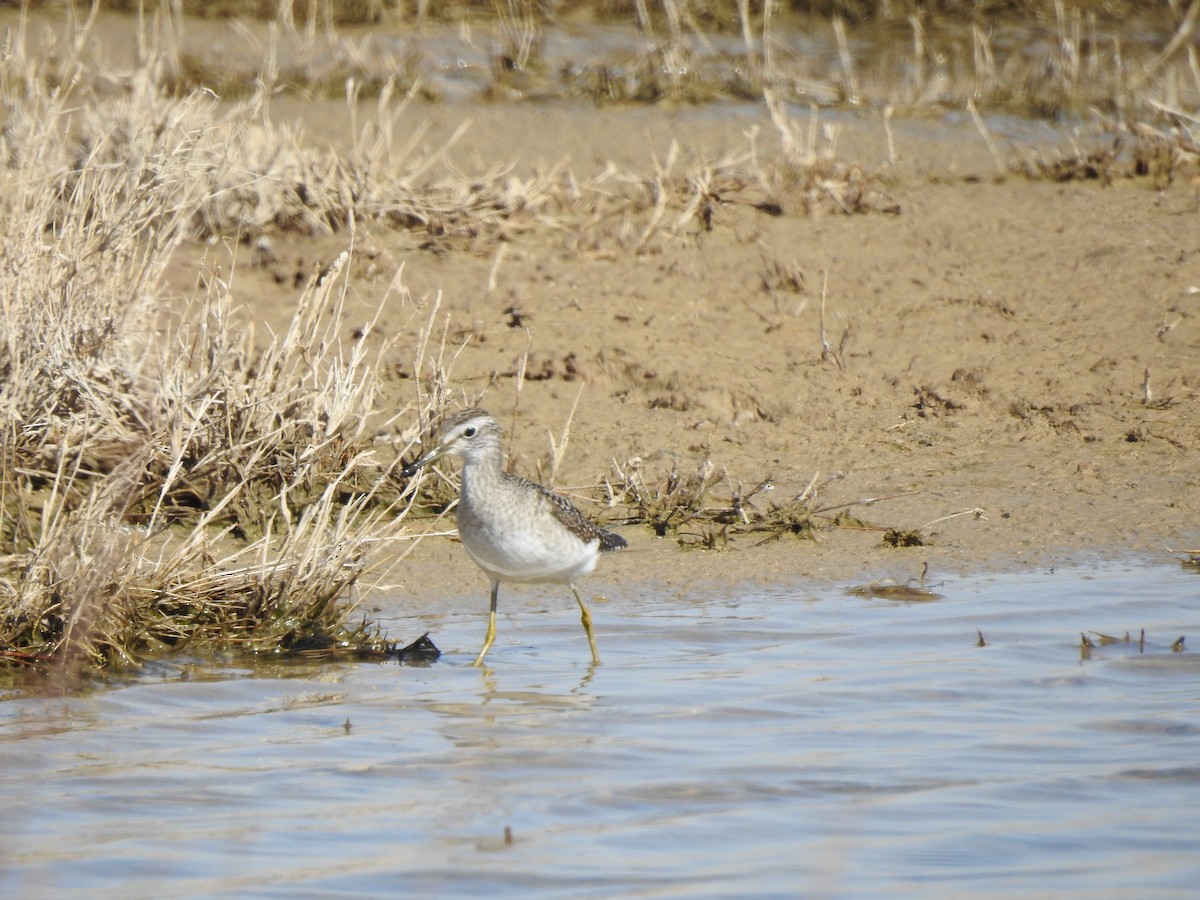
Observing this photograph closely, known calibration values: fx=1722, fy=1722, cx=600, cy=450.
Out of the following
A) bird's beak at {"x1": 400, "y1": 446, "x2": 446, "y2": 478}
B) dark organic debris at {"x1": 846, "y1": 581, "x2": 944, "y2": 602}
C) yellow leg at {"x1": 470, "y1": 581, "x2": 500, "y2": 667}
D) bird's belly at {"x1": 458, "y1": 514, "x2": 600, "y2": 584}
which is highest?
bird's beak at {"x1": 400, "y1": 446, "x2": 446, "y2": 478}

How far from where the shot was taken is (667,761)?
5.20m

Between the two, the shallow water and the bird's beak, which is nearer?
the shallow water

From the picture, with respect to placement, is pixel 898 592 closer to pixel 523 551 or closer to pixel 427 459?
pixel 523 551

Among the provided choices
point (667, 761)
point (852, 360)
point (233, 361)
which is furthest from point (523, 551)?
point (852, 360)

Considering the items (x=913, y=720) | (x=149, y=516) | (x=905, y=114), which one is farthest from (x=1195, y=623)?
(x=905, y=114)

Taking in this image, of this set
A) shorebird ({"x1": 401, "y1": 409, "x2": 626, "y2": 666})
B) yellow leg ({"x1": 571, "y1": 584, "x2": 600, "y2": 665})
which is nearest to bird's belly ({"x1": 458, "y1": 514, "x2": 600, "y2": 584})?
shorebird ({"x1": 401, "y1": 409, "x2": 626, "y2": 666})

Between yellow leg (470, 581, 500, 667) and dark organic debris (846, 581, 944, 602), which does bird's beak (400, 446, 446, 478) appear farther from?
dark organic debris (846, 581, 944, 602)

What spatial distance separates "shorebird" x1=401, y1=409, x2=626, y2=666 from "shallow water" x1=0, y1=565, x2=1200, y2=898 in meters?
0.34

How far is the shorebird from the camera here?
601 cm

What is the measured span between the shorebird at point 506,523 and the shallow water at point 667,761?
1.13ft

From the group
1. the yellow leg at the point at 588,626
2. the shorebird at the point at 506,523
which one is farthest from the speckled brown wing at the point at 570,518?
the yellow leg at the point at 588,626

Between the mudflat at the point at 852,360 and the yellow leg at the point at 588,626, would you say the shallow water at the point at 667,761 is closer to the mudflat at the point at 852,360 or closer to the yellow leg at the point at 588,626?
the yellow leg at the point at 588,626

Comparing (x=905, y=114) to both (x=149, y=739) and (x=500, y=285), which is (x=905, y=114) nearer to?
(x=500, y=285)

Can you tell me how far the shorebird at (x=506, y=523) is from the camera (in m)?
6.01
